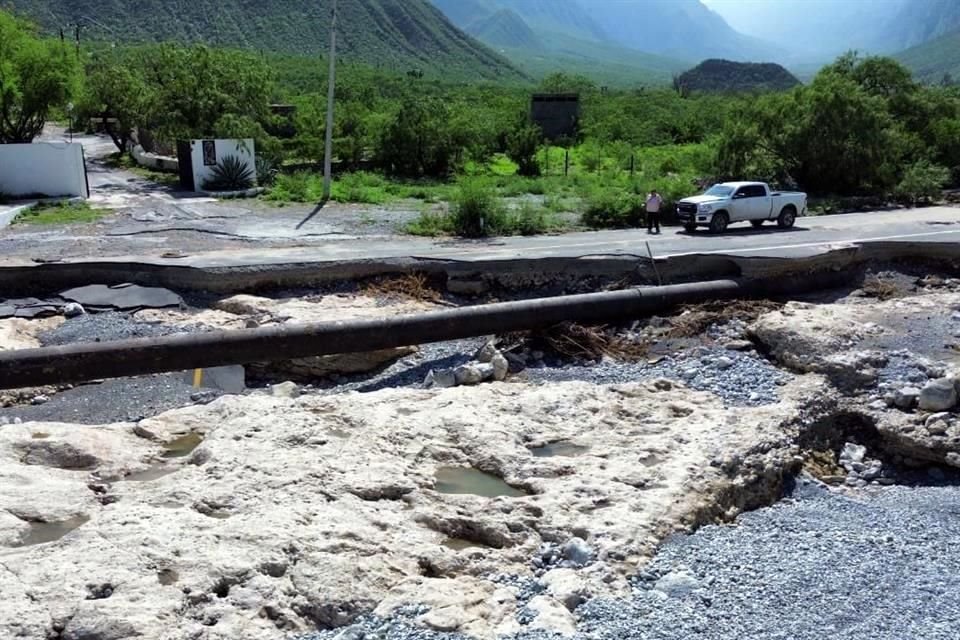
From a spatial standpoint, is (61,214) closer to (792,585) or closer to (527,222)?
(527,222)

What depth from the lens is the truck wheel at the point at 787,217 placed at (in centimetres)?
2553

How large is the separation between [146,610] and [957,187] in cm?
3775

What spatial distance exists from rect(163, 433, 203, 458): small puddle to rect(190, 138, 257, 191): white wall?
22.4 m

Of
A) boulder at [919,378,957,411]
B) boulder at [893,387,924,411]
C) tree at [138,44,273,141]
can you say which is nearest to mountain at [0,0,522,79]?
tree at [138,44,273,141]

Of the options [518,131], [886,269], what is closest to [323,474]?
[886,269]

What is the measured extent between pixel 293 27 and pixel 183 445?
129m

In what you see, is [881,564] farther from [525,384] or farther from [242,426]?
[242,426]

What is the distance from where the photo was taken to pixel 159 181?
3425cm

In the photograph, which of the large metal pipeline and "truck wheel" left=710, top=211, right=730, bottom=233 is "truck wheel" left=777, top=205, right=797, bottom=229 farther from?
the large metal pipeline

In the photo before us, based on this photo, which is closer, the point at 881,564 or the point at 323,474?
the point at 881,564

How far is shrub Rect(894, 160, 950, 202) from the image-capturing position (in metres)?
32.7

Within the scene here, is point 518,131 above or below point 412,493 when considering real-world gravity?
above

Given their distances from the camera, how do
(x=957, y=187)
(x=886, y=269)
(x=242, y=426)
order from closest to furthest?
(x=242, y=426), (x=886, y=269), (x=957, y=187)

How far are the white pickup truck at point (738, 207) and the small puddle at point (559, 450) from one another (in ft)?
49.3
